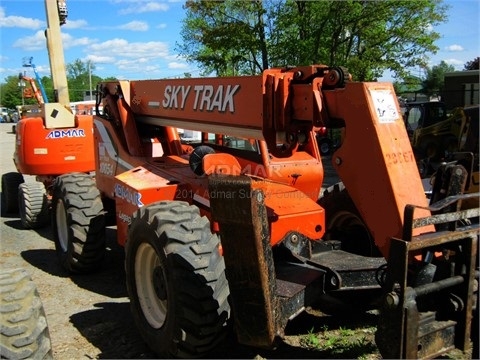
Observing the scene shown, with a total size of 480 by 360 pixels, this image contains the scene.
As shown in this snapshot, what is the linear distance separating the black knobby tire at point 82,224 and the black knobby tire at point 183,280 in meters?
1.91

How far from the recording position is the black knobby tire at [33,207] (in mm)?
8656

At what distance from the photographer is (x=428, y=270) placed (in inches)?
123

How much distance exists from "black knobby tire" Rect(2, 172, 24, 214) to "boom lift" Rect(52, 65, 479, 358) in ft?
18.9

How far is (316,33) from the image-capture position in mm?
19922

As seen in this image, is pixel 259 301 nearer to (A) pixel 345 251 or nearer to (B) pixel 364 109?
(B) pixel 364 109

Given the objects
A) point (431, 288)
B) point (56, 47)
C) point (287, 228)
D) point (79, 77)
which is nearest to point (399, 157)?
point (431, 288)

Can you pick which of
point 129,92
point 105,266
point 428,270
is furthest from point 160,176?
point 428,270

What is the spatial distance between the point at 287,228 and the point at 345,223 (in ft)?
3.15

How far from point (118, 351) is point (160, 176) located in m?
1.84

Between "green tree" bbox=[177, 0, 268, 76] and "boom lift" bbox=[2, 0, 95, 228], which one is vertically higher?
"green tree" bbox=[177, 0, 268, 76]

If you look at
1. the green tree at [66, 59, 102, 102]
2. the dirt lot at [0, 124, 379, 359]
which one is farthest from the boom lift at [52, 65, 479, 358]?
the green tree at [66, 59, 102, 102]

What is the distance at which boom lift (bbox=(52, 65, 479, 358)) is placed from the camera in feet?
10.0

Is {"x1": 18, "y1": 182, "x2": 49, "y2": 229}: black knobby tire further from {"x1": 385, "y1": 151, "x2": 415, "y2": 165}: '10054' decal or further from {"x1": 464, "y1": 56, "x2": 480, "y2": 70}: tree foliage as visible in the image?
{"x1": 464, "y1": 56, "x2": 480, "y2": 70}: tree foliage

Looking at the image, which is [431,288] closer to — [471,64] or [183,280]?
[183,280]
